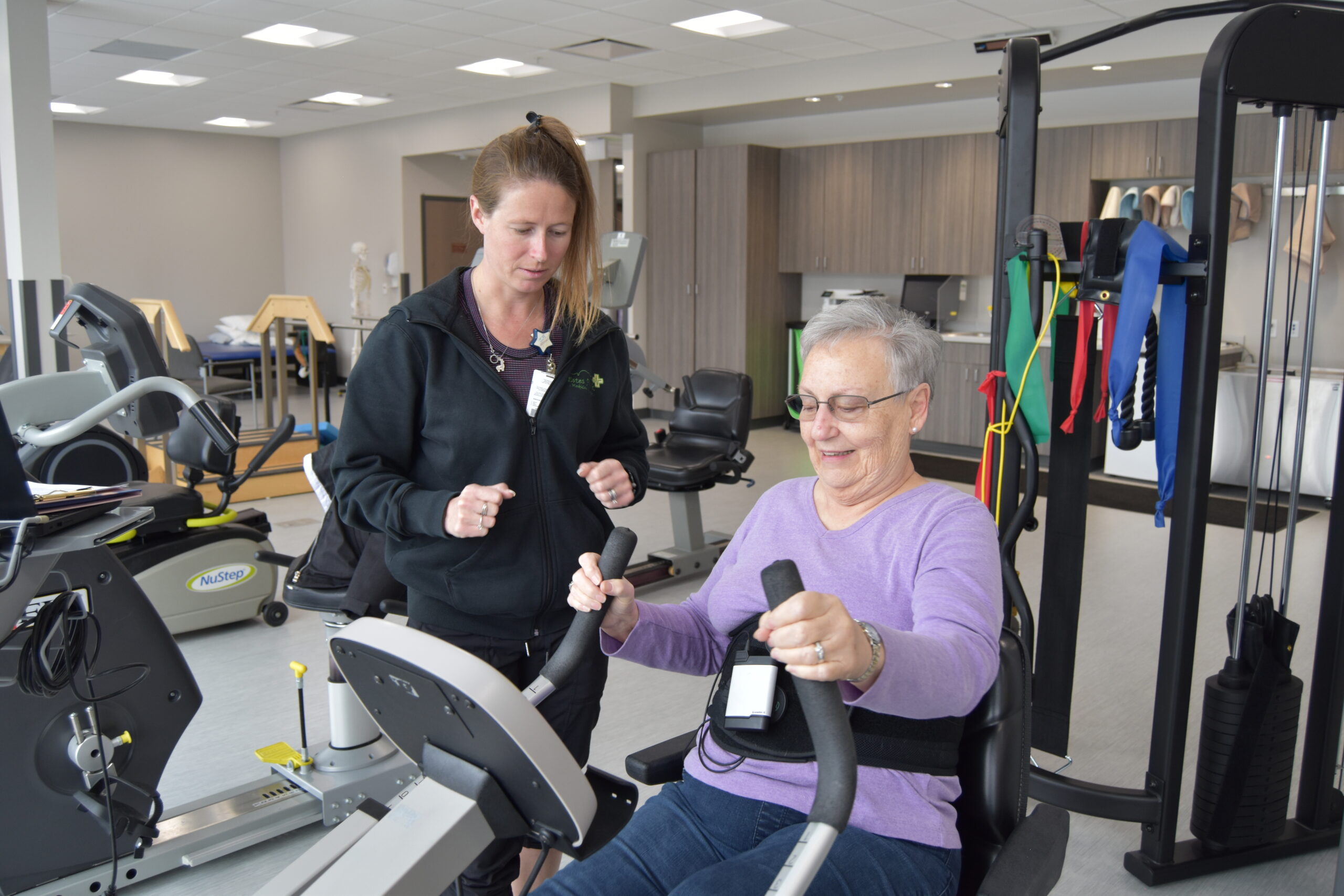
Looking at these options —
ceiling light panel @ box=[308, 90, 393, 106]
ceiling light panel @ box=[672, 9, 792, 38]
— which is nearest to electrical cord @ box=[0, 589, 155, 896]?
ceiling light panel @ box=[672, 9, 792, 38]

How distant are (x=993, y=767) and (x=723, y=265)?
727 cm

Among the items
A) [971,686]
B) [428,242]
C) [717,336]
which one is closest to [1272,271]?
[971,686]

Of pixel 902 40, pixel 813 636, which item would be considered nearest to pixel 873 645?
pixel 813 636

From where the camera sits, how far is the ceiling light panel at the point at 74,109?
9.80 metres

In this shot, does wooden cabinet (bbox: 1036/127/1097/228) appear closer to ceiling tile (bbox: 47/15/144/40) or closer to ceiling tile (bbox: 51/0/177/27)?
ceiling tile (bbox: 51/0/177/27)

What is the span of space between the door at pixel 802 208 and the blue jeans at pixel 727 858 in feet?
23.6

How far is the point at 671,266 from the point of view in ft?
28.7

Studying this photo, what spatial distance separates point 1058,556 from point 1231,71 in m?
1.15

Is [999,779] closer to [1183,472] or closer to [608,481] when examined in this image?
[608,481]

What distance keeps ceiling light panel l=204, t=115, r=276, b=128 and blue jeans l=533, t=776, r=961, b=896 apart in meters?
10.9

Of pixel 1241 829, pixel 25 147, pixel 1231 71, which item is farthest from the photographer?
pixel 25 147

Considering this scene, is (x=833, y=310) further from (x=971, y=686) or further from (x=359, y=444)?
(x=359, y=444)

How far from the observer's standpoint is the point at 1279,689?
7.29 feet

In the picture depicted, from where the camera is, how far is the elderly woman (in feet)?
3.97
